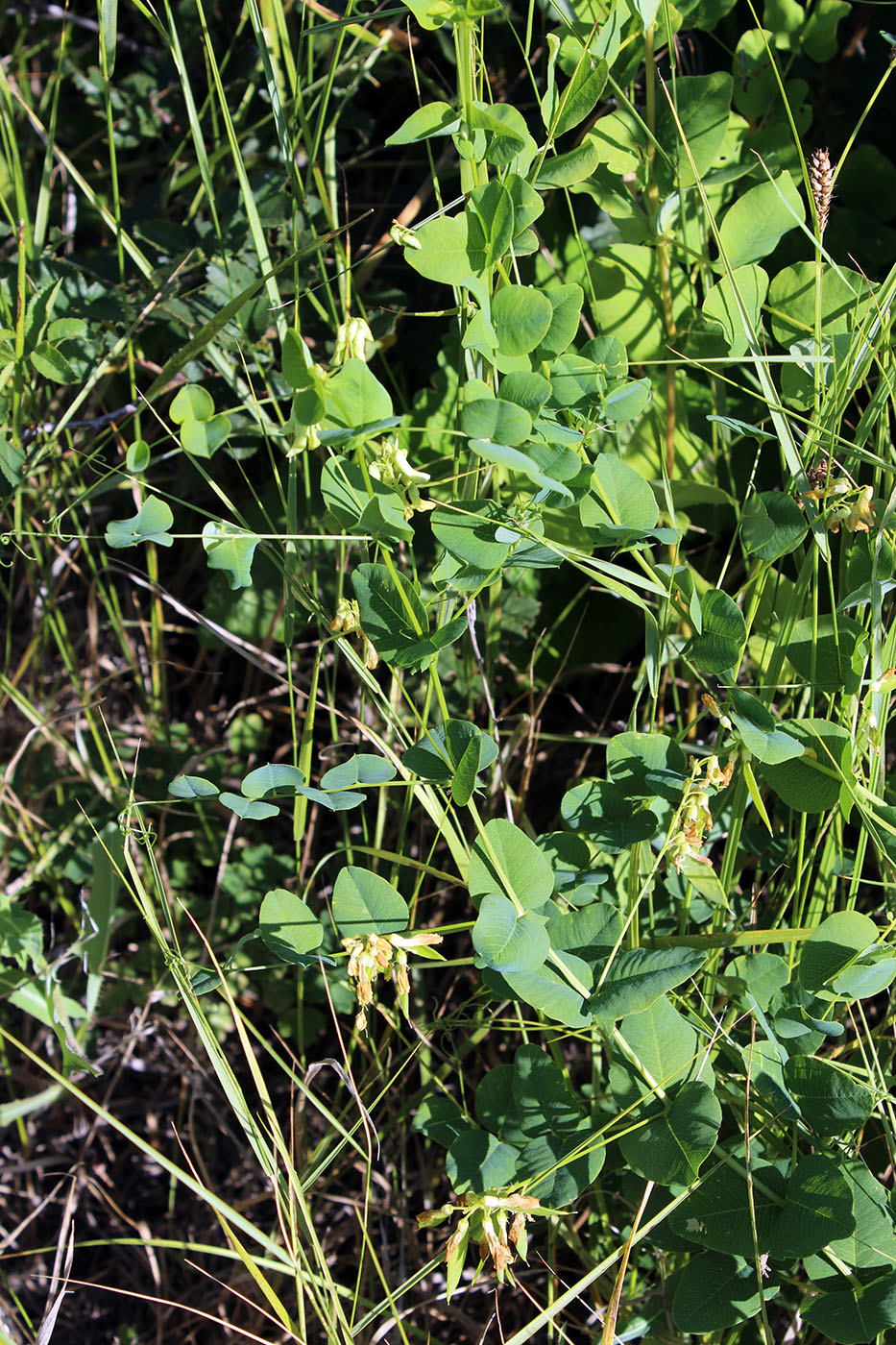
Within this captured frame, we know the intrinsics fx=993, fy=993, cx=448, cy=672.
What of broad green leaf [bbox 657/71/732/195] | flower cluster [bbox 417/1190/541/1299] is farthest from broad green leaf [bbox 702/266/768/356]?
flower cluster [bbox 417/1190/541/1299]

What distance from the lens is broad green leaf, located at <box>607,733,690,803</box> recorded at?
0.89 metres

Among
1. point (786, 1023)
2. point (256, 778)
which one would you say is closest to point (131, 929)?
point (256, 778)

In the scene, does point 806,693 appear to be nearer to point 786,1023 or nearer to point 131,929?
point 786,1023

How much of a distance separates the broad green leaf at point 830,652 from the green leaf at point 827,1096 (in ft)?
1.09

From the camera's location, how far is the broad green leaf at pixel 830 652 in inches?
35.0

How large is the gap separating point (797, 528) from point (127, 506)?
1.19 meters

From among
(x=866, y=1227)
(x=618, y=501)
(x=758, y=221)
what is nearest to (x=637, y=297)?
(x=758, y=221)

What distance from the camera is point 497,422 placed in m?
0.73

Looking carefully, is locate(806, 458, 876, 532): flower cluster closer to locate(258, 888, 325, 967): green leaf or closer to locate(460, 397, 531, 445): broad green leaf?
locate(460, 397, 531, 445): broad green leaf

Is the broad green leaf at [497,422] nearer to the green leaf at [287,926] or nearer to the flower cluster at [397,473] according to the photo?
the flower cluster at [397,473]

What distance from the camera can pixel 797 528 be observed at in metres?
0.86

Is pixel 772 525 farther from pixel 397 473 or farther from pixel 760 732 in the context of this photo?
pixel 397 473

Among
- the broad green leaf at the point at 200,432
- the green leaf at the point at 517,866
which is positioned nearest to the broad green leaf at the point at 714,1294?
the green leaf at the point at 517,866

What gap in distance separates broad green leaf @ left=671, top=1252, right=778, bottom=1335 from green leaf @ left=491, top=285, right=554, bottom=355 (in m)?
0.80
